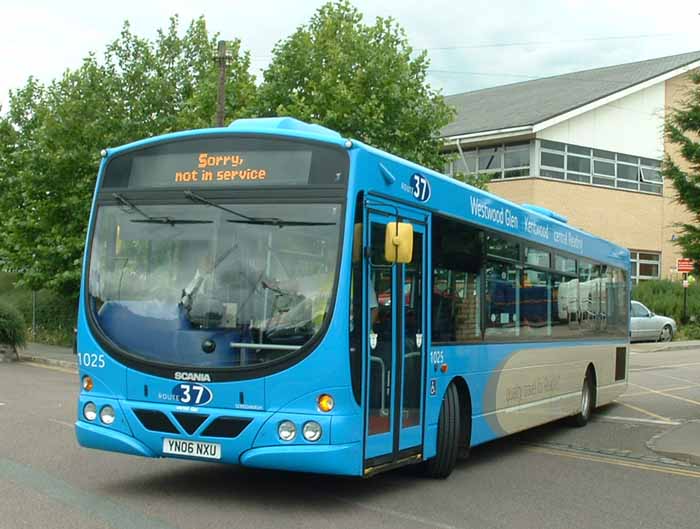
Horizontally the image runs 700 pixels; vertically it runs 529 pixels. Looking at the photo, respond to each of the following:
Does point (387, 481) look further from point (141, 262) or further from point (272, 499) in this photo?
point (141, 262)

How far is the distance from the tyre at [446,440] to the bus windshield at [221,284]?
250 cm

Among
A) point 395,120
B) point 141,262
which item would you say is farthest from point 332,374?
point 395,120

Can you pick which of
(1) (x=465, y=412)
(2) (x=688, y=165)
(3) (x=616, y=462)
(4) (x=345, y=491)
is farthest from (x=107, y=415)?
(2) (x=688, y=165)

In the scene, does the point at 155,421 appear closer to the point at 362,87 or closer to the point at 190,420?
the point at 190,420

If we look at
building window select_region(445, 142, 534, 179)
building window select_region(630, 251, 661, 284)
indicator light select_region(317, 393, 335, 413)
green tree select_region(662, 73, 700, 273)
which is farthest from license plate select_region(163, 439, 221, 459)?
building window select_region(630, 251, 661, 284)

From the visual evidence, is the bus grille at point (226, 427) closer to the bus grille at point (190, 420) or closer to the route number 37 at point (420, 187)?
the bus grille at point (190, 420)

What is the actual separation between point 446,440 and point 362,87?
1755 cm

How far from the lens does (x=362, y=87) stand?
1040 inches

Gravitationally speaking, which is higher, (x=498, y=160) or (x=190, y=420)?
(x=498, y=160)

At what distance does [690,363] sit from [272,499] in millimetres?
22788

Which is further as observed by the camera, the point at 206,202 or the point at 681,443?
the point at 681,443

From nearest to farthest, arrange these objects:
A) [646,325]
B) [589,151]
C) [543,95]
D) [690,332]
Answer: [646,325] → [690,332] → [589,151] → [543,95]

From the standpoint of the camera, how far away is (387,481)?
9.82 m

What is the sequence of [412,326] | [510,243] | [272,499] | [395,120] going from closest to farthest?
[272,499] < [412,326] < [510,243] < [395,120]
